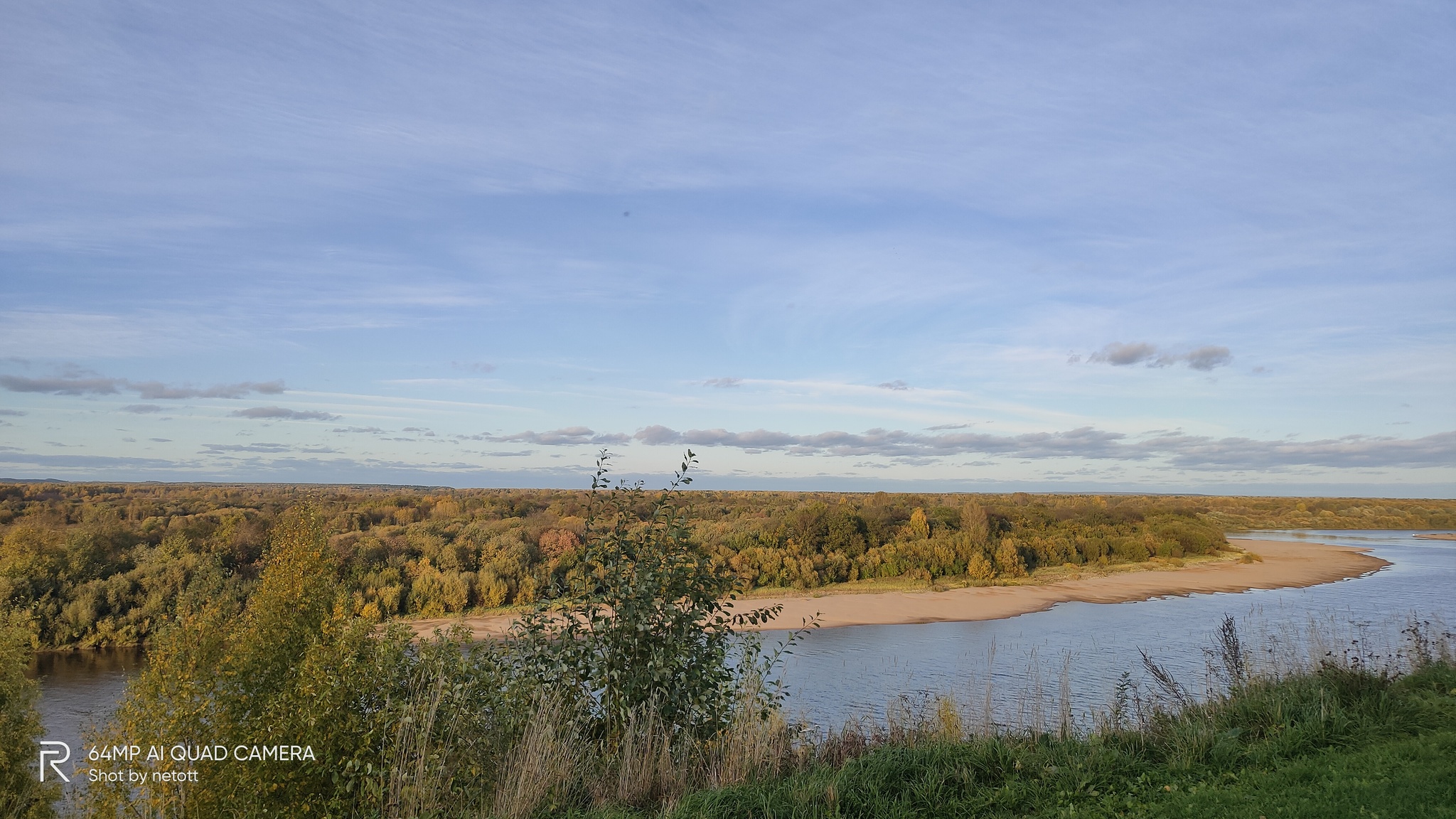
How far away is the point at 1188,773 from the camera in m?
5.90

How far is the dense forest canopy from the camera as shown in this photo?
84.6ft

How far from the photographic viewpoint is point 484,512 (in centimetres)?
5091

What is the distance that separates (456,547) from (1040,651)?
24458 millimetres

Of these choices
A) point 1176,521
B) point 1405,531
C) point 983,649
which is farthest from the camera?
point 1405,531

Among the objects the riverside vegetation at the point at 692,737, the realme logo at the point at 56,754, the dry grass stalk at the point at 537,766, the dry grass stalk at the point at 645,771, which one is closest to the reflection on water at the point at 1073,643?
the riverside vegetation at the point at 692,737

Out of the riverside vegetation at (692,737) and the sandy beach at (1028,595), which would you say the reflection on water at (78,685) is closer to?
the sandy beach at (1028,595)

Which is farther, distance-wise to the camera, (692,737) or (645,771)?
(692,737)

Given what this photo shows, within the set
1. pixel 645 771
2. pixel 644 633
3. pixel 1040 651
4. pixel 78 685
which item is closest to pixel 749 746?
pixel 645 771

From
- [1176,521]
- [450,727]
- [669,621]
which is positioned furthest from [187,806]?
[1176,521]

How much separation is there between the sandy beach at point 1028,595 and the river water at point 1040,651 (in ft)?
4.29

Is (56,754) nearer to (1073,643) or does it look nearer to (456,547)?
(456,547)

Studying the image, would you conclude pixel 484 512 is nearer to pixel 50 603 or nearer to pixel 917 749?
pixel 50 603

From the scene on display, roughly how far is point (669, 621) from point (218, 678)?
24.6ft

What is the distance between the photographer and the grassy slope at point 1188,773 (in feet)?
A: 16.7
